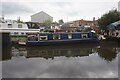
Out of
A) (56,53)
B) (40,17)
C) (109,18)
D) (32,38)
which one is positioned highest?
(40,17)

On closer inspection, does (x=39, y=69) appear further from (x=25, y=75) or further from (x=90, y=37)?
(x=90, y=37)

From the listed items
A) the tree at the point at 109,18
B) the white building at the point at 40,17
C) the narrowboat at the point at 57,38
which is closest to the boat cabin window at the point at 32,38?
the narrowboat at the point at 57,38

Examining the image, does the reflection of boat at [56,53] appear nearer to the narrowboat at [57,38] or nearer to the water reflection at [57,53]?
the water reflection at [57,53]

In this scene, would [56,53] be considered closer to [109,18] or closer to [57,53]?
[57,53]

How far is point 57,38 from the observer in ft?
73.2

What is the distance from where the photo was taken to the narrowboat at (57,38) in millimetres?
21391

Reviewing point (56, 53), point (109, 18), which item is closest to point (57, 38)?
point (56, 53)

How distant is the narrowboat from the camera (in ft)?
70.2

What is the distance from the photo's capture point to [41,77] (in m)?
9.01

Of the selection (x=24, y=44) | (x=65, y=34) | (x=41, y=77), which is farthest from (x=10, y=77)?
(x=65, y=34)

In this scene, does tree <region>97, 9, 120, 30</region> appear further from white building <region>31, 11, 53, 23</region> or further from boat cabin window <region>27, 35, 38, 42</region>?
white building <region>31, 11, 53, 23</region>

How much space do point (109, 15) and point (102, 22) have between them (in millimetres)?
1646

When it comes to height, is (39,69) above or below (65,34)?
below

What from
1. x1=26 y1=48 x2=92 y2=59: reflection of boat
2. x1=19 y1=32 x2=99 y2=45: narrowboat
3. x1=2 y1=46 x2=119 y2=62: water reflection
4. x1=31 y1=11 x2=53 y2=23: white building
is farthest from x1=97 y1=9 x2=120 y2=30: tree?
x1=31 y1=11 x2=53 y2=23: white building
